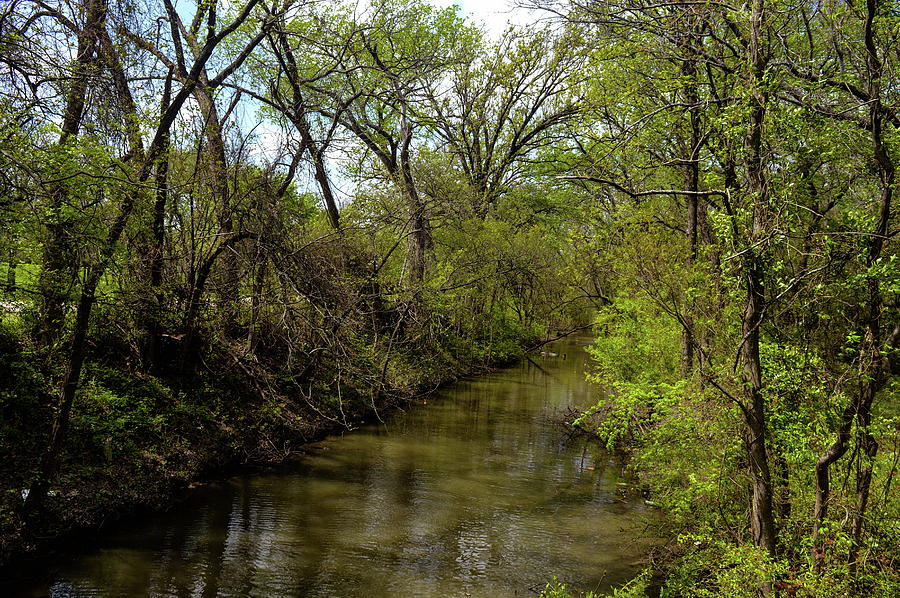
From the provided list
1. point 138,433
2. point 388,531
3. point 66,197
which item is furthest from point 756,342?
point 138,433

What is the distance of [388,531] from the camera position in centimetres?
944

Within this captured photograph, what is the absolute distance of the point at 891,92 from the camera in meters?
7.32

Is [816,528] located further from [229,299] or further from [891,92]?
[229,299]

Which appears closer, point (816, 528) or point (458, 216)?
point (816, 528)

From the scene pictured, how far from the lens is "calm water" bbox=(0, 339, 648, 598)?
764 cm

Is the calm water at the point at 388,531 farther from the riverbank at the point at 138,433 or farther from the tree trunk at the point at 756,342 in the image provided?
the tree trunk at the point at 756,342

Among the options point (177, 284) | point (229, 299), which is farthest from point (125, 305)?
point (229, 299)

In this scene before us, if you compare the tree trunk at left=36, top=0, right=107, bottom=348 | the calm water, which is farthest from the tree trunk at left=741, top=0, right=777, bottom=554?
the tree trunk at left=36, top=0, right=107, bottom=348

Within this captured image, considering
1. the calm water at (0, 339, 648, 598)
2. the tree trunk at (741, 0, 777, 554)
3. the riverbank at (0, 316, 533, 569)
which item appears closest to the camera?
the tree trunk at (741, 0, 777, 554)

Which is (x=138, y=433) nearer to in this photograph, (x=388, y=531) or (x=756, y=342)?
(x=388, y=531)

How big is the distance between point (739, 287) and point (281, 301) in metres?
7.92

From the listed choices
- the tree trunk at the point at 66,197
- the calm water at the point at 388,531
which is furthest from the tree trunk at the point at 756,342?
the tree trunk at the point at 66,197

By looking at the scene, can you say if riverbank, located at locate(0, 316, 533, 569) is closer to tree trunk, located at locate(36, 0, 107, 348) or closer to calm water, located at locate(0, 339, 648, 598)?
calm water, located at locate(0, 339, 648, 598)

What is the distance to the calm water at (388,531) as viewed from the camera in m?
7.64
